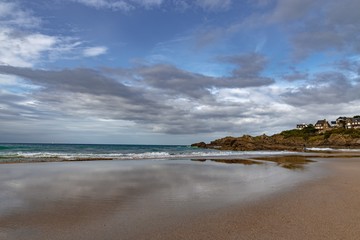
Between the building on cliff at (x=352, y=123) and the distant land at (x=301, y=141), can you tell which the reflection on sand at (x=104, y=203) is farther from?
the building on cliff at (x=352, y=123)

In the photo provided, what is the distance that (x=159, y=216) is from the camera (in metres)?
6.88

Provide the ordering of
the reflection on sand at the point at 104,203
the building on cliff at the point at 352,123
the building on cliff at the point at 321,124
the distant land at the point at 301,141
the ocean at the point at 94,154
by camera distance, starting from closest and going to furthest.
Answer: the reflection on sand at the point at 104,203
the ocean at the point at 94,154
the distant land at the point at 301,141
the building on cliff at the point at 352,123
the building on cliff at the point at 321,124

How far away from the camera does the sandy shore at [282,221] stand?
5645 mm

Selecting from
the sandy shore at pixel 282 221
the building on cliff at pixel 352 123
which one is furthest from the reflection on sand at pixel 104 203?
the building on cliff at pixel 352 123

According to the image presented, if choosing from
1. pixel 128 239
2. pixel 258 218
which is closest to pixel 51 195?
pixel 128 239

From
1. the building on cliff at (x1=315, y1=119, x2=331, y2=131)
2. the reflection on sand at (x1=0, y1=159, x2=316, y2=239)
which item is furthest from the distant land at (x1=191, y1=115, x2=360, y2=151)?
the reflection on sand at (x1=0, y1=159, x2=316, y2=239)

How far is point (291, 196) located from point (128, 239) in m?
6.21

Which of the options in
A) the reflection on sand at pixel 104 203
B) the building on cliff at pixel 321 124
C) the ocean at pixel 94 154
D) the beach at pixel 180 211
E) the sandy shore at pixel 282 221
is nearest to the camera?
the sandy shore at pixel 282 221

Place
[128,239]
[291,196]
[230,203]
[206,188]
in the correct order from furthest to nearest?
[206,188]
[291,196]
[230,203]
[128,239]

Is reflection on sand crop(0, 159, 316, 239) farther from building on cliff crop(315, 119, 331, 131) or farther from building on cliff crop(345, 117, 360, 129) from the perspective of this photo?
building on cliff crop(315, 119, 331, 131)

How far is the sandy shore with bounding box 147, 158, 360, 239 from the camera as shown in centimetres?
564

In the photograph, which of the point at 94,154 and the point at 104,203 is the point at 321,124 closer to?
the point at 94,154

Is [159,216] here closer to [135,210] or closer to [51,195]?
[135,210]

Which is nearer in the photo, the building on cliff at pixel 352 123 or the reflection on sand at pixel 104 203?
the reflection on sand at pixel 104 203
